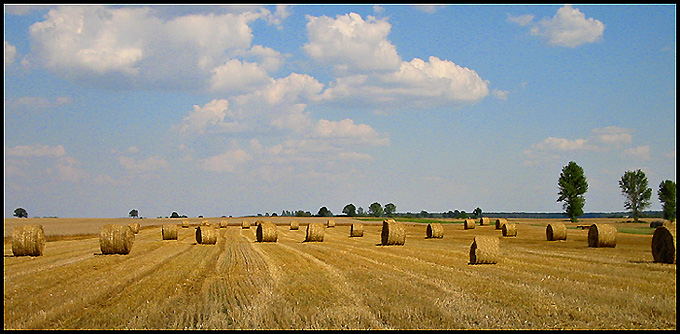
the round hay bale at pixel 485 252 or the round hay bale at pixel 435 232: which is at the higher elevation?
the round hay bale at pixel 485 252

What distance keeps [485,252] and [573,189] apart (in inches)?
3467

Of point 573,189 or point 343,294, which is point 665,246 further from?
point 573,189

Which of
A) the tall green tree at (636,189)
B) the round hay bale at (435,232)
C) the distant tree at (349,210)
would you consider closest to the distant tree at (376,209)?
the distant tree at (349,210)

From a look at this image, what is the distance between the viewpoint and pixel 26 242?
22.4 m

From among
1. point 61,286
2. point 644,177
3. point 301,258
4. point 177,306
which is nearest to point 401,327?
point 177,306

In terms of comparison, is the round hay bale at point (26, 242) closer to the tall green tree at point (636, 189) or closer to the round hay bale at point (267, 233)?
the round hay bale at point (267, 233)

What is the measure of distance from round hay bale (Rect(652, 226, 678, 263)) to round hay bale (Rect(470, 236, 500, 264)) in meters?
5.79

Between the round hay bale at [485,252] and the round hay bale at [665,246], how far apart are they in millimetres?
5787

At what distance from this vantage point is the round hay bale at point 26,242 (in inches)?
883

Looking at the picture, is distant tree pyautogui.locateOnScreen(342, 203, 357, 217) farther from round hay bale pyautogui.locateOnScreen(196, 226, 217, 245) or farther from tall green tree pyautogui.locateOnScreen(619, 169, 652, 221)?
round hay bale pyautogui.locateOnScreen(196, 226, 217, 245)

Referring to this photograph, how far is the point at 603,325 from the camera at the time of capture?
8.91 meters

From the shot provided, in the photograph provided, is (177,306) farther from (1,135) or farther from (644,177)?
(644,177)

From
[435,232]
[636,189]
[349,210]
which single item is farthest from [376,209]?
[435,232]

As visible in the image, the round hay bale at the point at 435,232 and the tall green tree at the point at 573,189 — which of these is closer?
the round hay bale at the point at 435,232
